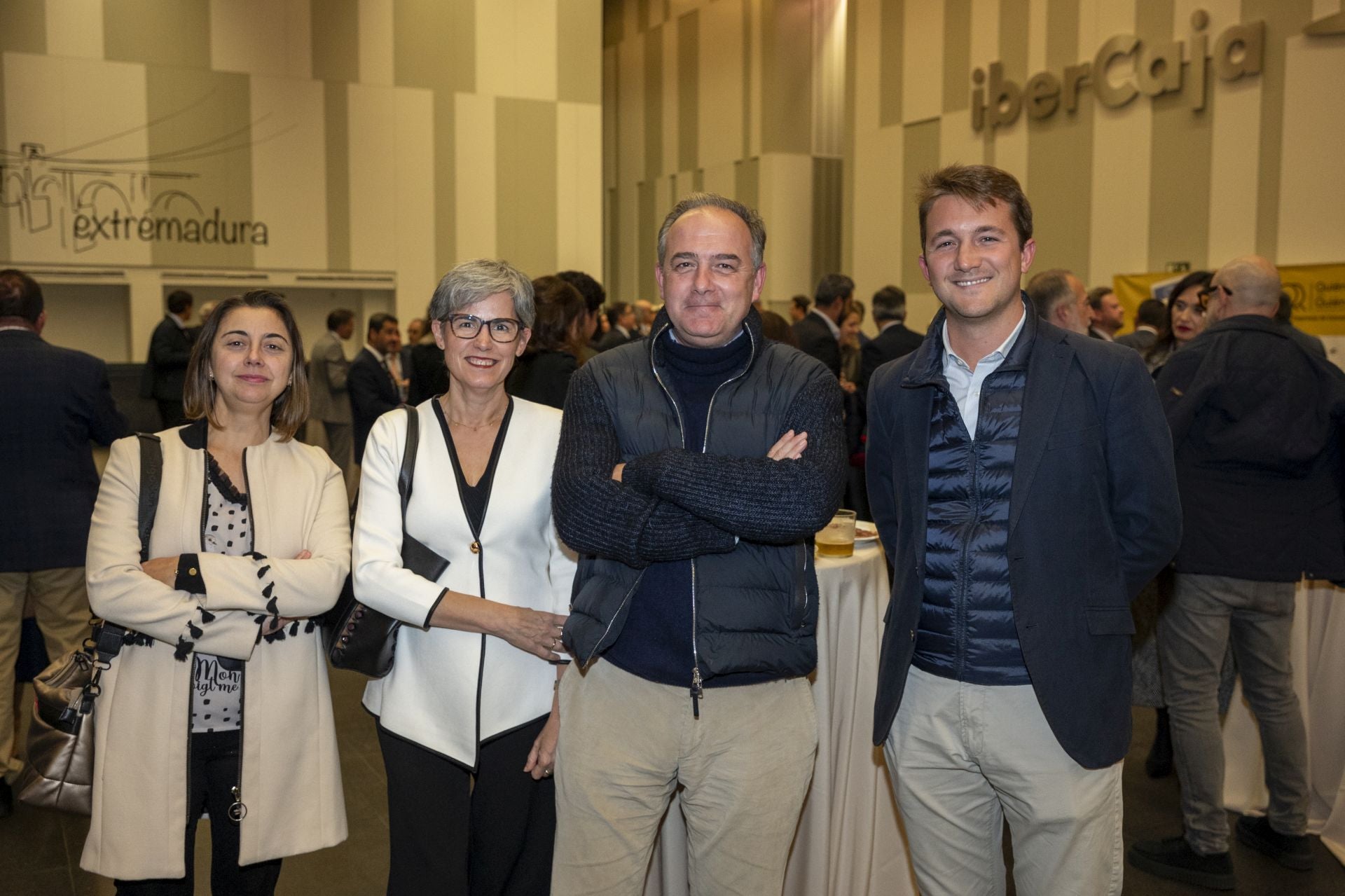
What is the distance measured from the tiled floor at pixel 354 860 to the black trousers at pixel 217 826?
98cm

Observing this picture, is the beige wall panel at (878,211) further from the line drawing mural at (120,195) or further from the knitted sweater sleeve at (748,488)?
the knitted sweater sleeve at (748,488)

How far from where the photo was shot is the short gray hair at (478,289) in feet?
7.39

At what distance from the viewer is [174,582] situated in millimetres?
2184

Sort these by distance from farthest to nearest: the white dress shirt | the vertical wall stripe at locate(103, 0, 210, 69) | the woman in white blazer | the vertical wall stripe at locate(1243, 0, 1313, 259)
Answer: the vertical wall stripe at locate(103, 0, 210, 69) → the vertical wall stripe at locate(1243, 0, 1313, 259) → the woman in white blazer → the white dress shirt

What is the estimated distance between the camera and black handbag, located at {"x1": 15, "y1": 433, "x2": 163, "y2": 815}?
2.27 metres

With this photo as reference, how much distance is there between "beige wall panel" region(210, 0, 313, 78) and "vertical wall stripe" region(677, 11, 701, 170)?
6.34m

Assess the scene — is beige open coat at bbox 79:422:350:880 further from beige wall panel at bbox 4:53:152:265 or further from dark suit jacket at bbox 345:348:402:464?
beige wall panel at bbox 4:53:152:265

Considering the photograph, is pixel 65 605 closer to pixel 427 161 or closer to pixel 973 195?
pixel 973 195

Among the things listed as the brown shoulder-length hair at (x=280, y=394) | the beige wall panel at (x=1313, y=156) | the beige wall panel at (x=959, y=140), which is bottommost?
the brown shoulder-length hair at (x=280, y=394)

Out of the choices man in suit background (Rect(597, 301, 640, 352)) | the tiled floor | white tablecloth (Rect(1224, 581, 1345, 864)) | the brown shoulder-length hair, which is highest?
man in suit background (Rect(597, 301, 640, 352))

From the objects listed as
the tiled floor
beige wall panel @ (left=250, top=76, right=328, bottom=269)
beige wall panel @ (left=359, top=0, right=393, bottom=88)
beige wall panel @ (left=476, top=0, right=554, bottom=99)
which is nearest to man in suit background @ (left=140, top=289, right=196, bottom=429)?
beige wall panel @ (left=250, top=76, right=328, bottom=269)

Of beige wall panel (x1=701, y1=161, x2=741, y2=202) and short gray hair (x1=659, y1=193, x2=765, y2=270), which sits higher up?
beige wall panel (x1=701, y1=161, x2=741, y2=202)

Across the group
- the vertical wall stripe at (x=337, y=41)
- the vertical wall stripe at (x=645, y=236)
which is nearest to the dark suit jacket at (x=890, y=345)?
the vertical wall stripe at (x=337, y=41)

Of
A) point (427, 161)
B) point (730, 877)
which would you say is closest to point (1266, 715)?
point (730, 877)
